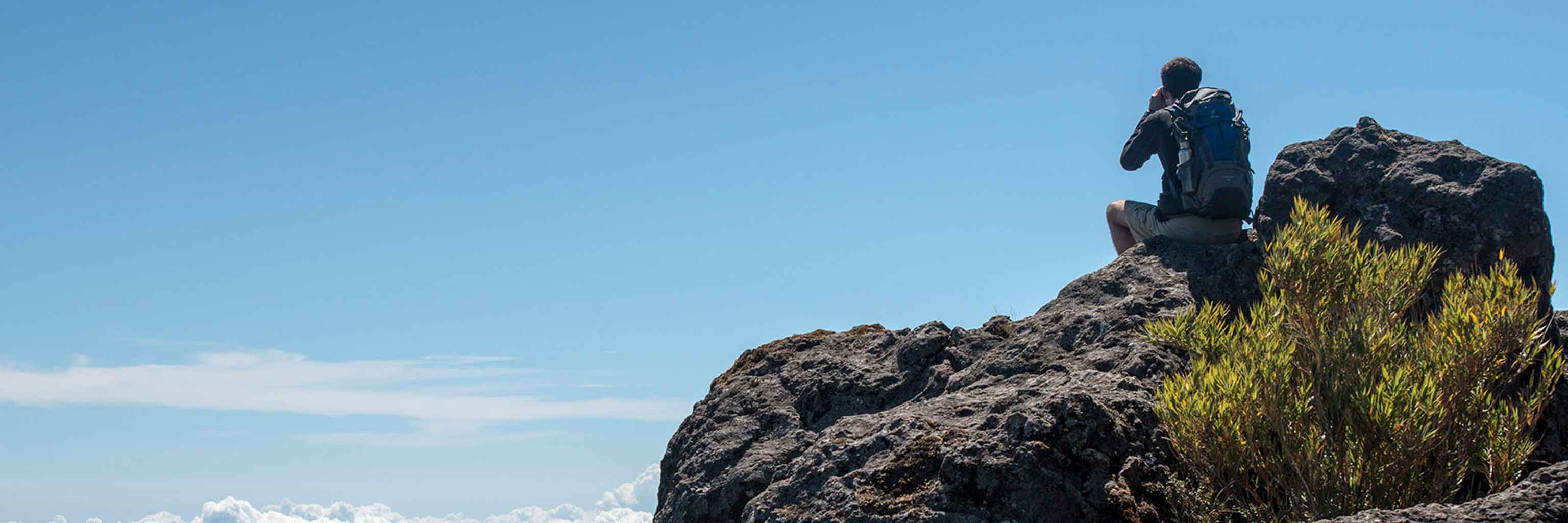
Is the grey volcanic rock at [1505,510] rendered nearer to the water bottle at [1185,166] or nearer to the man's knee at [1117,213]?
the water bottle at [1185,166]

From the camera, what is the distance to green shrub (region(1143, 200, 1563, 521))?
7.72 metres

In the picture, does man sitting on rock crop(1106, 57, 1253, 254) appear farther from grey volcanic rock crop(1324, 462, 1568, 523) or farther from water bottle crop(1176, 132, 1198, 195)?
grey volcanic rock crop(1324, 462, 1568, 523)

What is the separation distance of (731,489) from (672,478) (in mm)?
1138

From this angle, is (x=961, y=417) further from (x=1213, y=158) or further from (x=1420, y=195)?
(x=1420, y=195)

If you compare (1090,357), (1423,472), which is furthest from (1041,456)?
(1423,472)

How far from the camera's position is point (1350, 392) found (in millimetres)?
7980

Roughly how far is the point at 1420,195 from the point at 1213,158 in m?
1.74

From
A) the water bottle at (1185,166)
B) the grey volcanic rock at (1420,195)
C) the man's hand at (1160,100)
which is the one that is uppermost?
the man's hand at (1160,100)

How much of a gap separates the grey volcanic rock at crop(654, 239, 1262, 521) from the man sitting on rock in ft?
1.47

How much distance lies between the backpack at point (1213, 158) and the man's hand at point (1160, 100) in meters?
0.67

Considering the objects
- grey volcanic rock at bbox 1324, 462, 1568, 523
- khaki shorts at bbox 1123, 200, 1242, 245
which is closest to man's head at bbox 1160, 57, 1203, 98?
khaki shorts at bbox 1123, 200, 1242, 245

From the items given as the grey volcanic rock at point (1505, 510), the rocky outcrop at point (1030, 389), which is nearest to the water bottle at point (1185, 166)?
the rocky outcrop at point (1030, 389)

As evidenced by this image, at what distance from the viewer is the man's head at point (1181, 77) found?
41.2ft

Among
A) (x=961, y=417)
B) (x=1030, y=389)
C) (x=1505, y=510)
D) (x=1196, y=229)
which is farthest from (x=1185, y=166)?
(x=1505, y=510)
